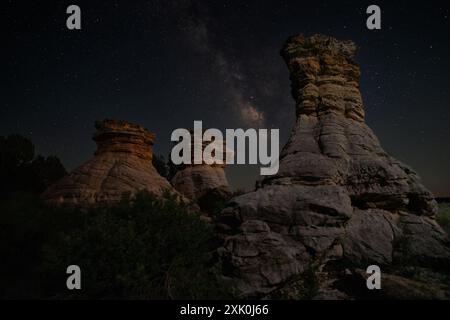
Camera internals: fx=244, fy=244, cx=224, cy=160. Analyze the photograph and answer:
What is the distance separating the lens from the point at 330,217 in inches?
363

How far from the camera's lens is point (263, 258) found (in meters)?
8.24

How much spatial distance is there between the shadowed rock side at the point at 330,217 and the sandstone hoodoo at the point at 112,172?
1030cm

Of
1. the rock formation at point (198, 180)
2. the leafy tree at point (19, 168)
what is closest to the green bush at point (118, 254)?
the leafy tree at point (19, 168)

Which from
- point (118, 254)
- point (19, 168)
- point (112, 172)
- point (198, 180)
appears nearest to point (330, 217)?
point (118, 254)

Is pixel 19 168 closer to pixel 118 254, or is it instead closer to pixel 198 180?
pixel 118 254

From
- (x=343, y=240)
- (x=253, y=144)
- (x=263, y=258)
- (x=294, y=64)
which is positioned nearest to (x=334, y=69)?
(x=294, y=64)

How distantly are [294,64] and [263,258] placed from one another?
1171 cm

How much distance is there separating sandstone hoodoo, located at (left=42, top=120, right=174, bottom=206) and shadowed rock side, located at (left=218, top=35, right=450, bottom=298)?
406 inches

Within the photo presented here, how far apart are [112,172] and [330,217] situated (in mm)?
19363

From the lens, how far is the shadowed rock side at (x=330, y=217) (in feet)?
27.0

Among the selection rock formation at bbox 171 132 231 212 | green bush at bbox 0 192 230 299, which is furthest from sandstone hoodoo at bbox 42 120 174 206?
rock formation at bbox 171 132 231 212

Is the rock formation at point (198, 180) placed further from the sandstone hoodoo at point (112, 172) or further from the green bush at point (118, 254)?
the green bush at point (118, 254)

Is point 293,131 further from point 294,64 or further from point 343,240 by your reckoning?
→ point 343,240

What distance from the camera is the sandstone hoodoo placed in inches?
752
